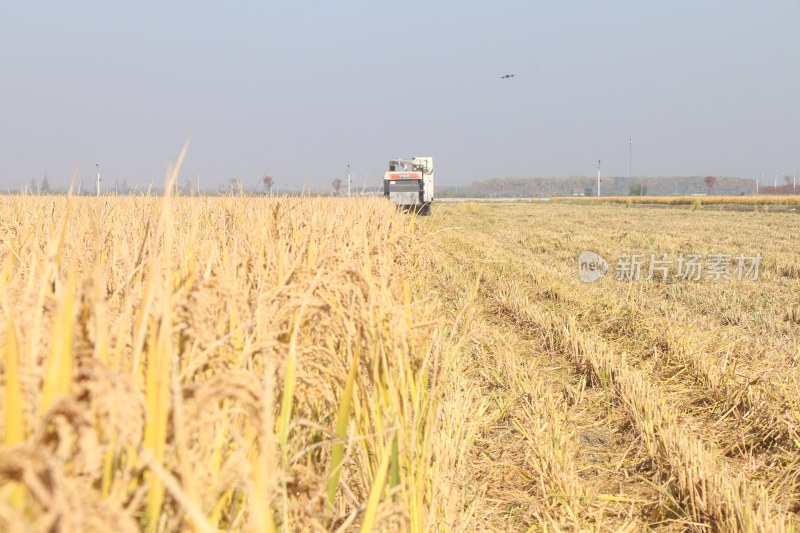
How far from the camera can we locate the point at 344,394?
167cm

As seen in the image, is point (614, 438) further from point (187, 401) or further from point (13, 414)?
point (13, 414)

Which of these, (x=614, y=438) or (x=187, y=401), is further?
(x=614, y=438)

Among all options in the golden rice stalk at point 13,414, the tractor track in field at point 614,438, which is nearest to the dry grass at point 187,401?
the golden rice stalk at point 13,414

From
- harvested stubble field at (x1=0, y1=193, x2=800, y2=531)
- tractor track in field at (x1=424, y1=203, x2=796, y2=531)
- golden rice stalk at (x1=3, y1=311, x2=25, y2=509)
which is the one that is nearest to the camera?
golden rice stalk at (x1=3, y1=311, x2=25, y2=509)

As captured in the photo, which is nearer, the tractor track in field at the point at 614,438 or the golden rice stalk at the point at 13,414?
the golden rice stalk at the point at 13,414

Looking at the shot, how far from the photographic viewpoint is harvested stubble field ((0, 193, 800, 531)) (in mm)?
1002

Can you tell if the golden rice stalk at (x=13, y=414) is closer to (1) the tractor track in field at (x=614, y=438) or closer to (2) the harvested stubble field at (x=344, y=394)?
(2) the harvested stubble field at (x=344, y=394)

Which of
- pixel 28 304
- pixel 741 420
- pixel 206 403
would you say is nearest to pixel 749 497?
pixel 741 420

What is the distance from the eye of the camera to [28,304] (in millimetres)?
1358

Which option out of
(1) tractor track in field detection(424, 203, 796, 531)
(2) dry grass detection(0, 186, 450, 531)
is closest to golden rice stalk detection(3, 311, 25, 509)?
(2) dry grass detection(0, 186, 450, 531)

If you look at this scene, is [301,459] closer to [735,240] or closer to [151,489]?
[151,489]

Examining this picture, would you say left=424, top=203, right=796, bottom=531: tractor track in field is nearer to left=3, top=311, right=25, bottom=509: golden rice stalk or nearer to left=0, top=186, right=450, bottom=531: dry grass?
left=0, top=186, right=450, bottom=531: dry grass

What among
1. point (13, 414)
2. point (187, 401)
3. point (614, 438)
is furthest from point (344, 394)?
point (614, 438)

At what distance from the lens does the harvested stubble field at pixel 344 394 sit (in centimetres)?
100
